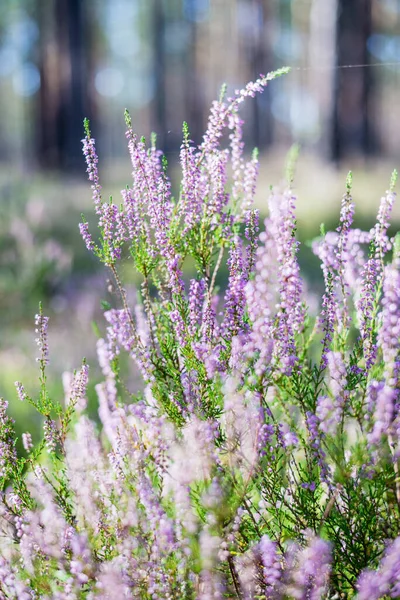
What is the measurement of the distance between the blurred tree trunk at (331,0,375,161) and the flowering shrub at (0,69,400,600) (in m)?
10.9

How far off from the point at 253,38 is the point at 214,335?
25.3m

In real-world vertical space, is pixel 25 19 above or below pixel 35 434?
above

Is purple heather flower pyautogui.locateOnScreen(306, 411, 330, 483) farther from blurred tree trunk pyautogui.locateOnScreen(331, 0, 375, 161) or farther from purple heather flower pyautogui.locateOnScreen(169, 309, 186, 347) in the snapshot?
blurred tree trunk pyautogui.locateOnScreen(331, 0, 375, 161)

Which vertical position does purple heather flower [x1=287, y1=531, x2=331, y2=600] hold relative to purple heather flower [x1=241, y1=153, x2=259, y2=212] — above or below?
below

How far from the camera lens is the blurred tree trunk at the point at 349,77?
12305 mm

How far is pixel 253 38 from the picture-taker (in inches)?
995

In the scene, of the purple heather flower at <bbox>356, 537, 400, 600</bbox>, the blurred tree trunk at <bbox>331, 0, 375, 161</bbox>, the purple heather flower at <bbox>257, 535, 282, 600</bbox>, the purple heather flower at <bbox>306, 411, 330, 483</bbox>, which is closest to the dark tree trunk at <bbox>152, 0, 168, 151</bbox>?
the blurred tree trunk at <bbox>331, 0, 375, 161</bbox>

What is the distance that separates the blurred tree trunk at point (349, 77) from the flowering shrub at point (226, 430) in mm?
10933

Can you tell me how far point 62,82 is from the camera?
1588 cm

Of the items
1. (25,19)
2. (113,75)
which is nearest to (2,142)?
(113,75)

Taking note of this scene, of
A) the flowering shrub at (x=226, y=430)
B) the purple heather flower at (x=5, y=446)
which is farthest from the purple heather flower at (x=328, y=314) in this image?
the purple heather flower at (x=5, y=446)

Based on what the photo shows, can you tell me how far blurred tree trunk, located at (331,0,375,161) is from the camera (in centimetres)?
1230

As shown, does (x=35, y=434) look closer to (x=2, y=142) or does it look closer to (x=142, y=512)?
(x=142, y=512)

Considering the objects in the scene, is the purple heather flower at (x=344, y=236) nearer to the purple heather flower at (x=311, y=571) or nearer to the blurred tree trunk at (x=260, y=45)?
the purple heather flower at (x=311, y=571)
